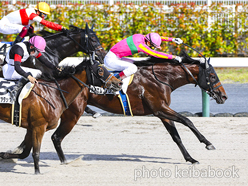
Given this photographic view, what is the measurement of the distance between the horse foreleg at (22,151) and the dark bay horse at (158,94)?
40 centimetres

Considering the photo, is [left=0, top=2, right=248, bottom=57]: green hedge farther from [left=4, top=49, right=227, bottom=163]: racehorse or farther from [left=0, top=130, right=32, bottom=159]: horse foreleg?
[left=0, top=130, right=32, bottom=159]: horse foreleg

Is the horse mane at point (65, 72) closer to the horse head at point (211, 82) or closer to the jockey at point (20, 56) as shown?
the jockey at point (20, 56)

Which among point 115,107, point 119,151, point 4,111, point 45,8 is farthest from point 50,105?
point 45,8

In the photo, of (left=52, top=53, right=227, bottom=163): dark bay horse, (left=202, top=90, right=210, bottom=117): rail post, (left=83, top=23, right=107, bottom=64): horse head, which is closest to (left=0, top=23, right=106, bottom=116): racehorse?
(left=83, top=23, right=107, bottom=64): horse head

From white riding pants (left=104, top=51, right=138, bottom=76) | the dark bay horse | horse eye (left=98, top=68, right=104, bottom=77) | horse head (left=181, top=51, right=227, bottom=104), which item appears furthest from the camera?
horse head (left=181, top=51, right=227, bottom=104)

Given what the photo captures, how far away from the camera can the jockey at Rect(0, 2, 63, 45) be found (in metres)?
7.38

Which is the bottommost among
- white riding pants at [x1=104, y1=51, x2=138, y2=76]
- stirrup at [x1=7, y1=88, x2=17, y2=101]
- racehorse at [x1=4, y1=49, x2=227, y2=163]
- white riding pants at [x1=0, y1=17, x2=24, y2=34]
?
racehorse at [x1=4, y1=49, x2=227, y2=163]

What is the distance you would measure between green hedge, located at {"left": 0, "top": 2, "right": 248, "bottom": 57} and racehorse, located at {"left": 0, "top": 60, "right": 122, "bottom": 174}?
1014cm

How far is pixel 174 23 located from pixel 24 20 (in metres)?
8.97

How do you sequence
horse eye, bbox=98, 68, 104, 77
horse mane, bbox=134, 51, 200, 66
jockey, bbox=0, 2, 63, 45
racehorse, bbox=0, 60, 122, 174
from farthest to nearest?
jockey, bbox=0, 2, 63, 45 < horse mane, bbox=134, 51, 200, 66 < horse eye, bbox=98, 68, 104, 77 < racehorse, bbox=0, 60, 122, 174

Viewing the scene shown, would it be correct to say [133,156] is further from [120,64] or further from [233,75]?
[233,75]

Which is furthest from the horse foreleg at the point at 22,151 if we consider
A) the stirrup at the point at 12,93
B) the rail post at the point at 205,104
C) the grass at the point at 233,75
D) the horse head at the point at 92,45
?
the grass at the point at 233,75

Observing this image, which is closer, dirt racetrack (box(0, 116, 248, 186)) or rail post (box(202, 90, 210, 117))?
dirt racetrack (box(0, 116, 248, 186))

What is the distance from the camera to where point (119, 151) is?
6.64 metres
